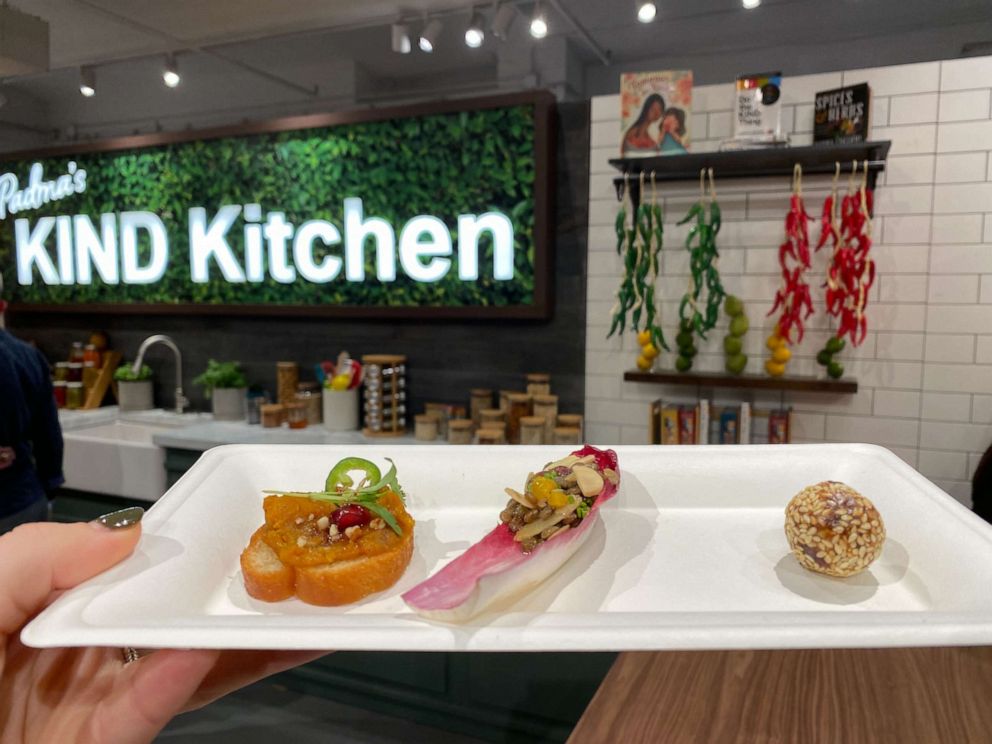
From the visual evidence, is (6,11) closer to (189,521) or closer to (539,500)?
(189,521)

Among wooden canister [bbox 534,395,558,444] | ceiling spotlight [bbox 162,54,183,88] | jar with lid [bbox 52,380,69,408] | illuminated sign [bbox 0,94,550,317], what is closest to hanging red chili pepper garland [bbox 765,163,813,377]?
wooden canister [bbox 534,395,558,444]

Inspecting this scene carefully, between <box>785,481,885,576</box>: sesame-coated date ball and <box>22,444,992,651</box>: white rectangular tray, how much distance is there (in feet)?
0.14

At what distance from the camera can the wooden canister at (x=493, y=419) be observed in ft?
11.5

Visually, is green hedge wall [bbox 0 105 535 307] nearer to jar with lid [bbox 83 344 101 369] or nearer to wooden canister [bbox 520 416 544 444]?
jar with lid [bbox 83 344 101 369]

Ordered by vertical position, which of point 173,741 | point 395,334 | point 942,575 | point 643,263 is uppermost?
point 643,263

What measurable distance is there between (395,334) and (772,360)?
2.05 metres

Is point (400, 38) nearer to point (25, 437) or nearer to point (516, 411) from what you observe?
point (516, 411)

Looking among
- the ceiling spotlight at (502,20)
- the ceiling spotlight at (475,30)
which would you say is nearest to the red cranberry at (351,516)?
the ceiling spotlight at (475,30)

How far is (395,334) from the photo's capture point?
4082mm

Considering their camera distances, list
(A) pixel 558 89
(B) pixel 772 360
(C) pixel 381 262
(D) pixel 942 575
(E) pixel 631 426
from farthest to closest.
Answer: (A) pixel 558 89
(C) pixel 381 262
(E) pixel 631 426
(B) pixel 772 360
(D) pixel 942 575

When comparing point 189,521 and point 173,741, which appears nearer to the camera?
point 189,521

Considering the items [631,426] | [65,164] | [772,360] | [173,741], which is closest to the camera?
[173,741]

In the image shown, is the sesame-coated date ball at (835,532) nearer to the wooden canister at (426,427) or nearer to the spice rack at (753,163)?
the spice rack at (753,163)

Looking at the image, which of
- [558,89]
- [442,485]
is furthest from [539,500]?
[558,89]
